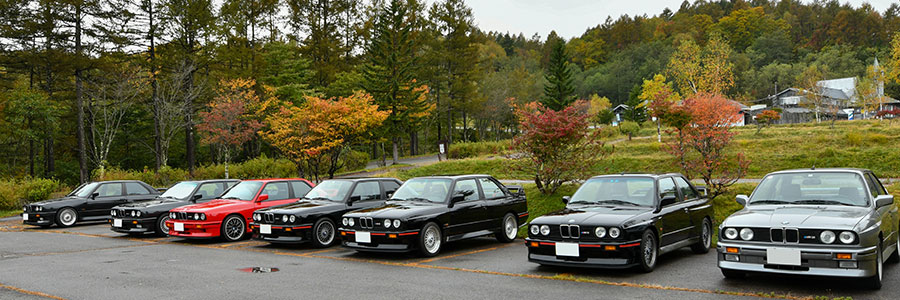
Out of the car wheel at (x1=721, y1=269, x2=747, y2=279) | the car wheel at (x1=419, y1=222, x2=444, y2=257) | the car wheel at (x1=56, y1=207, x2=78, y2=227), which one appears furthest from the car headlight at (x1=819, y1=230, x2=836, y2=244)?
the car wheel at (x1=56, y1=207, x2=78, y2=227)

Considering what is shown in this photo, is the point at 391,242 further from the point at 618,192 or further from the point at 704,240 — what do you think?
the point at 704,240

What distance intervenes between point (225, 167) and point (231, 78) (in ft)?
28.3

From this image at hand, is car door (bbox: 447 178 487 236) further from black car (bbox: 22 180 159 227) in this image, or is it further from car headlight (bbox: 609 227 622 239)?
black car (bbox: 22 180 159 227)

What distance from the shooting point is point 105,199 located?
17312 millimetres

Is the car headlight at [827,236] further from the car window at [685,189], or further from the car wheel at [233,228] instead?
the car wheel at [233,228]

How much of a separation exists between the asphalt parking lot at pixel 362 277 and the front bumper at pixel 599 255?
0.18 meters

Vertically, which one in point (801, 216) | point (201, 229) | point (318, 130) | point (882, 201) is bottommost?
point (201, 229)

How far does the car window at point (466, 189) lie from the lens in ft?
33.6

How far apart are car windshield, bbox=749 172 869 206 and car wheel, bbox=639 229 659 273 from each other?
1349mm

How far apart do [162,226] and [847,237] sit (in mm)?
13764

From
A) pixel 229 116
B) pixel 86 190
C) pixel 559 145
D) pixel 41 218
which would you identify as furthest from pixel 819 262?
pixel 229 116

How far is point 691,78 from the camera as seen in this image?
5581cm

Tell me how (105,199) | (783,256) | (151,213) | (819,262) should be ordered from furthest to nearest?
(105,199) < (151,213) < (783,256) < (819,262)

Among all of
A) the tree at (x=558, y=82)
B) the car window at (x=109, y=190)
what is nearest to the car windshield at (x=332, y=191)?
the car window at (x=109, y=190)
